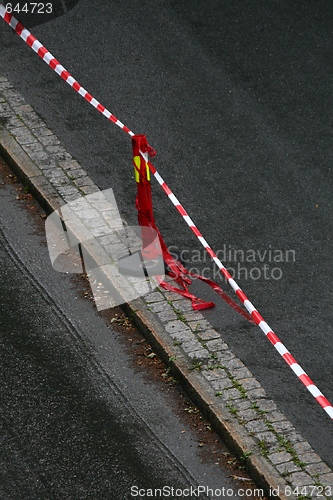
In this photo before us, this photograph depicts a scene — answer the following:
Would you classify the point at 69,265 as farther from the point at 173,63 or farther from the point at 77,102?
the point at 173,63

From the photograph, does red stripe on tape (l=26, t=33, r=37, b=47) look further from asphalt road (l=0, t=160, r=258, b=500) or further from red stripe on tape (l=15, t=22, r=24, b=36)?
asphalt road (l=0, t=160, r=258, b=500)

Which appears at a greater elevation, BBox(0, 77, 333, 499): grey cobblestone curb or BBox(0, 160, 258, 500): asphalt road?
BBox(0, 77, 333, 499): grey cobblestone curb

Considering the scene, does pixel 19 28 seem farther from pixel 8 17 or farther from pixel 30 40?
pixel 30 40

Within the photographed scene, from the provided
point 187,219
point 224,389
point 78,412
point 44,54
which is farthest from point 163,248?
point 44,54

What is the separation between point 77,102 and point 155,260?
3252 millimetres

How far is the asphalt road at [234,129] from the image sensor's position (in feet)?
26.5

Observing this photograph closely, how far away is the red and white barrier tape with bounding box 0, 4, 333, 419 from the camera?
6652 millimetres

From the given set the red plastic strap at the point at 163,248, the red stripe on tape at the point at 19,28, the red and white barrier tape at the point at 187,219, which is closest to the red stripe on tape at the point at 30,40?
the red and white barrier tape at the point at 187,219

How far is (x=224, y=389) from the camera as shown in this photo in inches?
285

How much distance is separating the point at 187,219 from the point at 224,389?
1.70 meters

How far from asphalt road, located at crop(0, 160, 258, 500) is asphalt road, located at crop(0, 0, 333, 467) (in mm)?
865

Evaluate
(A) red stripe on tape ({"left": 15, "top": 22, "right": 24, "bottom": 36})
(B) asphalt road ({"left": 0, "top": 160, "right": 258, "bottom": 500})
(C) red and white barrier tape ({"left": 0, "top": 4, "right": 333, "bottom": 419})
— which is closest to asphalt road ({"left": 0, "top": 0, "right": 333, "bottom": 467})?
(A) red stripe on tape ({"left": 15, "top": 22, "right": 24, "bottom": 36})

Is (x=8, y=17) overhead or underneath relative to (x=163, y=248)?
underneath

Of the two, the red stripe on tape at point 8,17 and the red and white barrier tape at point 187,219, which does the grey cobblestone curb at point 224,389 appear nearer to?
the red and white barrier tape at point 187,219
